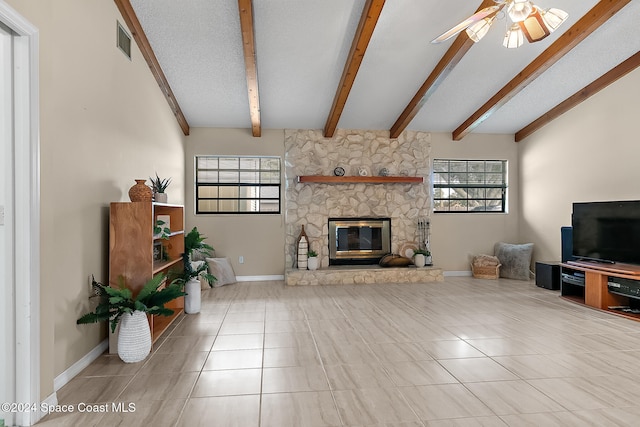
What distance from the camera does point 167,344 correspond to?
3324 mm

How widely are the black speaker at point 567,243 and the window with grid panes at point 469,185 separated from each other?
1.61 m

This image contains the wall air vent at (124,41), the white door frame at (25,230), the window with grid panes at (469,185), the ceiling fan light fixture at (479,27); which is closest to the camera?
the white door frame at (25,230)

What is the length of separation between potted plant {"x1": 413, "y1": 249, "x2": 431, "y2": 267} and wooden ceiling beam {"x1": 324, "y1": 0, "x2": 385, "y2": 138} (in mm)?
2733

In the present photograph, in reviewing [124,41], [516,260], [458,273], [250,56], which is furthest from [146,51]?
[516,260]

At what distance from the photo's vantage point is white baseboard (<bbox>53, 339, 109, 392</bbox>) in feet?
8.13

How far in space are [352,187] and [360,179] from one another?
0.33 metres

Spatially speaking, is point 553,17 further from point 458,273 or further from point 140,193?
point 458,273

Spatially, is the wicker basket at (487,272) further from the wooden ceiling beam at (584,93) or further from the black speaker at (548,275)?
the wooden ceiling beam at (584,93)

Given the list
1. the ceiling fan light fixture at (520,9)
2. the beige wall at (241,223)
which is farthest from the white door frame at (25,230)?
the beige wall at (241,223)

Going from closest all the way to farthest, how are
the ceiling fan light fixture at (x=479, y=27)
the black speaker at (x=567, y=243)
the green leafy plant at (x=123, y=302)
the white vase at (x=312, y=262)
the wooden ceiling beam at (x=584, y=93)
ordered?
1. the green leafy plant at (x=123, y=302)
2. the ceiling fan light fixture at (x=479, y=27)
3. the wooden ceiling beam at (x=584, y=93)
4. the black speaker at (x=567, y=243)
5. the white vase at (x=312, y=262)

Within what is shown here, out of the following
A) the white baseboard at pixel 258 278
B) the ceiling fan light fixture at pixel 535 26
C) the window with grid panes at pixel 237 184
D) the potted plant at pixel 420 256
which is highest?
the ceiling fan light fixture at pixel 535 26

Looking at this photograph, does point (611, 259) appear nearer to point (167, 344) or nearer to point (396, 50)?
point (396, 50)

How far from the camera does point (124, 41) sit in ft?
12.1

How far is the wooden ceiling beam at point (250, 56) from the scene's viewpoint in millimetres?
3662
